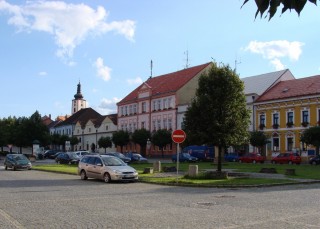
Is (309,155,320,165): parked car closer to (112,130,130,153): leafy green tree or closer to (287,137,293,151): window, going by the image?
(287,137,293,151): window

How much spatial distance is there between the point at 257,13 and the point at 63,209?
11.3 m

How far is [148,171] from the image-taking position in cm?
3212

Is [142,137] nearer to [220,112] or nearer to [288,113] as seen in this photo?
[288,113]

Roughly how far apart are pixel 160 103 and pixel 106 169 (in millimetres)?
61336

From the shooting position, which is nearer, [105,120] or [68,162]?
[68,162]

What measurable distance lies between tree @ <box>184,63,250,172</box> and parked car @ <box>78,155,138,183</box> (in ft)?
18.7

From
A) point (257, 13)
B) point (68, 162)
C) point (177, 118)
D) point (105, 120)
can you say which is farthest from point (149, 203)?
point (105, 120)

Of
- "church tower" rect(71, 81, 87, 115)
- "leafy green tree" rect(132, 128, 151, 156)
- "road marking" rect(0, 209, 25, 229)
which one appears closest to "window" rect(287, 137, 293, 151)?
"leafy green tree" rect(132, 128, 151, 156)

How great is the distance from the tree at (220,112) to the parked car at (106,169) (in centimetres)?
571

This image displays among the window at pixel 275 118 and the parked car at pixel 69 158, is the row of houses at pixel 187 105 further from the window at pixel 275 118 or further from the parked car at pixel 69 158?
the parked car at pixel 69 158

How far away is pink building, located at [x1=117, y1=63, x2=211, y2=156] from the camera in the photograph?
3241 inches

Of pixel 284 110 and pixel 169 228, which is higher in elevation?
pixel 284 110

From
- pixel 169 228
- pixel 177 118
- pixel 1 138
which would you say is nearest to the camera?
pixel 169 228

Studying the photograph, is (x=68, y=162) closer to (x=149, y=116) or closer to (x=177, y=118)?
(x=177, y=118)
